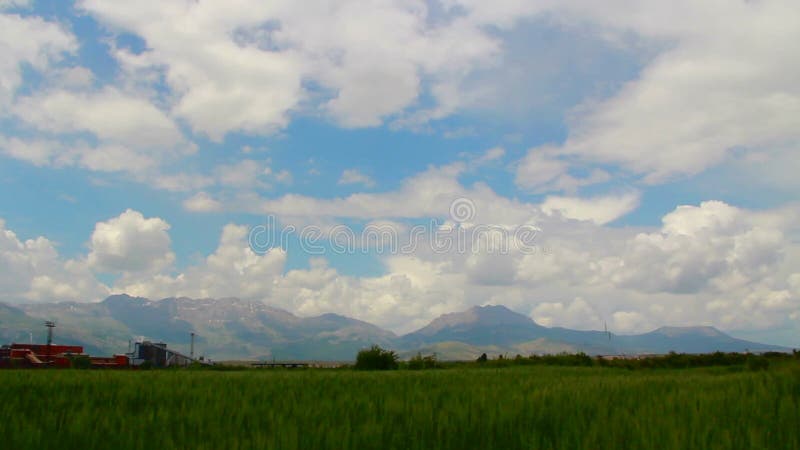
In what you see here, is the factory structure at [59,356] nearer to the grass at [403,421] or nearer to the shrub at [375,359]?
the shrub at [375,359]

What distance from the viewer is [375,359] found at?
34.7 metres

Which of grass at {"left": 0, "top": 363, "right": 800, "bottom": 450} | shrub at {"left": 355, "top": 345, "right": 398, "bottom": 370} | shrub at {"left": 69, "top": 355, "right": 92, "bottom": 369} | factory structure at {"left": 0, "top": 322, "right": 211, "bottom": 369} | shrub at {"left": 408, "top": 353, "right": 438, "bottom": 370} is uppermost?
grass at {"left": 0, "top": 363, "right": 800, "bottom": 450}

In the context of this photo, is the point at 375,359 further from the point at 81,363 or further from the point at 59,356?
the point at 59,356

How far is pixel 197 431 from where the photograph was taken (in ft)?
15.6

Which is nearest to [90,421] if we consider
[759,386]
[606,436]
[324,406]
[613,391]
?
[324,406]

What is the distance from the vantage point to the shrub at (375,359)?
34.4 meters

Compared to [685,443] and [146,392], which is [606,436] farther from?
[146,392]

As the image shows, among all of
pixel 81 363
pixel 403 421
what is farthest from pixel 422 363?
pixel 81 363

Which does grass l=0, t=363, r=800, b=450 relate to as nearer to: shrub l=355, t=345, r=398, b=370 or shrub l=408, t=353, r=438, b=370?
shrub l=355, t=345, r=398, b=370

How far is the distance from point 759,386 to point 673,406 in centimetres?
249

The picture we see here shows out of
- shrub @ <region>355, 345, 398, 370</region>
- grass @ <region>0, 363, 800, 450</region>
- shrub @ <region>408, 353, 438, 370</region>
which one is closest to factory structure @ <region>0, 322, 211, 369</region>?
shrub @ <region>408, 353, 438, 370</region>

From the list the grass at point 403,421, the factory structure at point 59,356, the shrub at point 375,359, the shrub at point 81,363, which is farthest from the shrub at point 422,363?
the factory structure at point 59,356

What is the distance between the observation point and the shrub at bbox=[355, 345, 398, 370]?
34.4 m

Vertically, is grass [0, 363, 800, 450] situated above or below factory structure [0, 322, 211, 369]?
above
